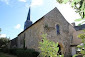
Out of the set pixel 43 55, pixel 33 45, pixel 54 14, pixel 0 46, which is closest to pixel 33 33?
pixel 33 45

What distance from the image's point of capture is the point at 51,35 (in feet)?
54.1

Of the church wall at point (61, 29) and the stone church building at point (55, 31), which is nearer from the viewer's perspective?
the stone church building at point (55, 31)

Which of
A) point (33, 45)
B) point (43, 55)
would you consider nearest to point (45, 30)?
point (33, 45)

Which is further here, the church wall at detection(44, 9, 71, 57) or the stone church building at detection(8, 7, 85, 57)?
the church wall at detection(44, 9, 71, 57)

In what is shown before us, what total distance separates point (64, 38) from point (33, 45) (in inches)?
231

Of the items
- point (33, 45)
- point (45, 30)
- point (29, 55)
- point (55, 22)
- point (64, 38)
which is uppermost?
point (55, 22)

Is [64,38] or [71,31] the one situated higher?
[71,31]

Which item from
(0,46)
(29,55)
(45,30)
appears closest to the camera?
(29,55)

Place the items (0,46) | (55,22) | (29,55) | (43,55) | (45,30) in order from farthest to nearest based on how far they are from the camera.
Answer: (0,46)
(55,22)
(45,30)
(29,55)
(43,55)

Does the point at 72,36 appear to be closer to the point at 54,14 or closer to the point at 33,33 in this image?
the point at 54,14

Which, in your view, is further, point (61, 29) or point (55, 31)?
point (61, 29)

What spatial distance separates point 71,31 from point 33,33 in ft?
25.5

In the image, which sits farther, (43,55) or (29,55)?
(29,55)

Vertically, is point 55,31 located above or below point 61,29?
below
